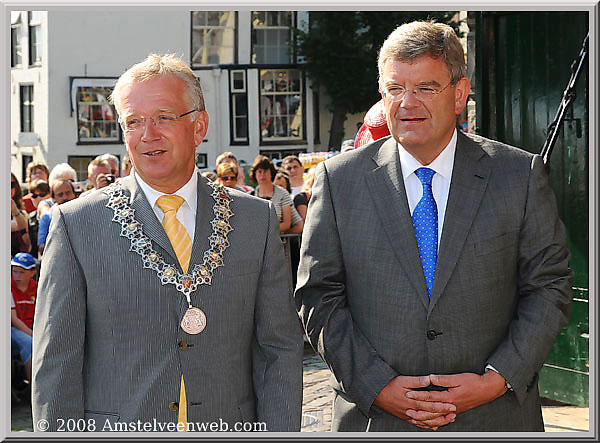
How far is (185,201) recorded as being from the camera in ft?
10.1

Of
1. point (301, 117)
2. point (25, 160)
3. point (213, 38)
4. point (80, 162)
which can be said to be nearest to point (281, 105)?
point (301, 117)

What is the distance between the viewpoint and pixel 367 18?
27.2 metres

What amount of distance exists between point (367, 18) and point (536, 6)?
974 inches

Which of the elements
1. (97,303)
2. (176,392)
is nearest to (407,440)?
(176,392)

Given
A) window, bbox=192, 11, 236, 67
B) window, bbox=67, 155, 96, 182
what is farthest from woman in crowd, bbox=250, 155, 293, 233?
window, bbox=192, 11, 236, 67

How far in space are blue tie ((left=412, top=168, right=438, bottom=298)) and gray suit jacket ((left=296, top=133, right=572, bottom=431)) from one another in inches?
1.8

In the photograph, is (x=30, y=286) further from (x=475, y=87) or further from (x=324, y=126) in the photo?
(x=324, y=126)

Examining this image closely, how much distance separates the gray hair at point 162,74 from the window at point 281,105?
85.6ft

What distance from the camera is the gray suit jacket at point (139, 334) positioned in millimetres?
2867

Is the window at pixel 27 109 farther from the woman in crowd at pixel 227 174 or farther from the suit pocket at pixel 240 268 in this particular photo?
the suit pocket at pixel 240 268

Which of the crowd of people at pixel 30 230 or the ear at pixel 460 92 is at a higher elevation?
the ear at pixel 460 92

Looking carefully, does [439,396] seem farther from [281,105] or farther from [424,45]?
[281,105]

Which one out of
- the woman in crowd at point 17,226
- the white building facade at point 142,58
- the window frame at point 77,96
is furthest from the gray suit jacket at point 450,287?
the window frame at point 77,96

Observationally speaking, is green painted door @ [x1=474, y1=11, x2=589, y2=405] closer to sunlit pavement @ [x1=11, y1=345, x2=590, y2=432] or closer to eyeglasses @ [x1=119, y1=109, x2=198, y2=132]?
sunlit pavement @ [x1=11, y1=345, x2=590, y2=432]
